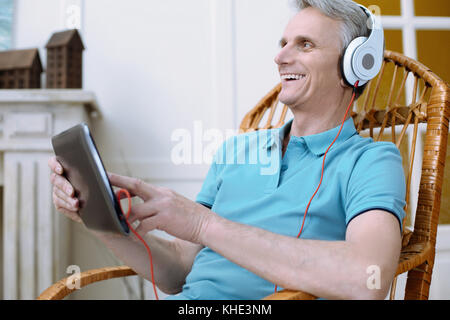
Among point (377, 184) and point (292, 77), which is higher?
point (292, 77)

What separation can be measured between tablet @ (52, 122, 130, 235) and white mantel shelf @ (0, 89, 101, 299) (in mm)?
821

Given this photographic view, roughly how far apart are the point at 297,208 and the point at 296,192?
39mm

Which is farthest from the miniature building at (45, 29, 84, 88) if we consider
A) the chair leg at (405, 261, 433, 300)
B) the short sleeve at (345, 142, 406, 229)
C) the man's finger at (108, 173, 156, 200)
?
the chair leg at (405, 261, 433, 300)

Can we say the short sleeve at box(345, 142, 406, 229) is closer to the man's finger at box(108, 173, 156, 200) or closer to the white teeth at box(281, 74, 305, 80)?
the white teeth at box(281, 74, 305, 80)

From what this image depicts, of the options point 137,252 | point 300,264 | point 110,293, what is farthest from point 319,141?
point 110,293

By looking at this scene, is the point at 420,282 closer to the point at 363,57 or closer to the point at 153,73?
the point at 363,57

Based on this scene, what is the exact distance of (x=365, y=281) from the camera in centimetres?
62

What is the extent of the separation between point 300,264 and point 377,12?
1.48m

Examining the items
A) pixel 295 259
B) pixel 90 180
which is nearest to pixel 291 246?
pixel 295 259

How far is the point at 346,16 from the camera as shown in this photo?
3.06 feet

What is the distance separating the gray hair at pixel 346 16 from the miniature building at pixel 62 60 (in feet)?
3.03

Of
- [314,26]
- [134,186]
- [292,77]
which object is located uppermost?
[314,26]

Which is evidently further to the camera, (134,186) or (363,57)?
(363,57)

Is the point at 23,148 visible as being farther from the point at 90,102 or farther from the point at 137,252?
the point at 137,252
